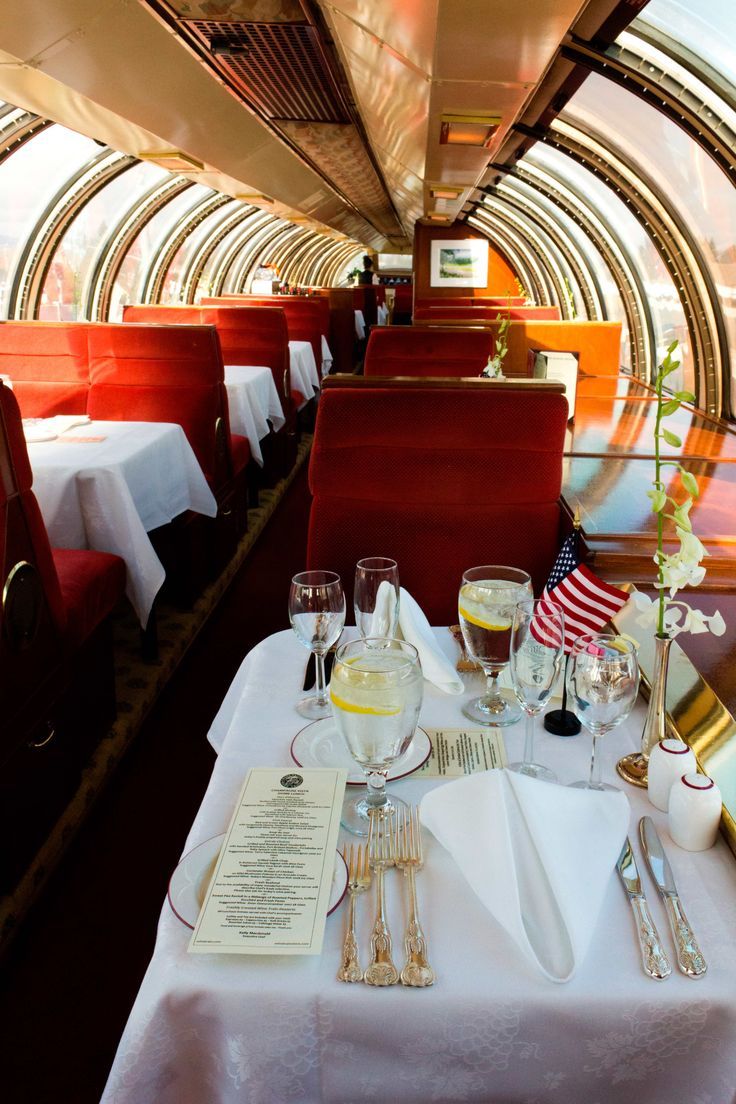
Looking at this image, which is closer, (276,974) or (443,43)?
(276,974)

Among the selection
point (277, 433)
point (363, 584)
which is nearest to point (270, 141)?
point (277, 433)

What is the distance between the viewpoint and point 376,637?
1145 mm

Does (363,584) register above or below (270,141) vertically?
below

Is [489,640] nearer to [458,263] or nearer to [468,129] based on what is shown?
[468,129]

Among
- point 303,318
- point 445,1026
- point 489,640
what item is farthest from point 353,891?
point 303,318

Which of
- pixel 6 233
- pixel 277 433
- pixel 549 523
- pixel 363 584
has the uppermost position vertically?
pixel 6 233

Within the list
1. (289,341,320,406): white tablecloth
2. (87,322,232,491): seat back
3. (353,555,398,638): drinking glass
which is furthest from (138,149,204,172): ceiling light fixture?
(353,555,398,638): drinking glass

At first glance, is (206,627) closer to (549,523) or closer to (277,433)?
(549,523)

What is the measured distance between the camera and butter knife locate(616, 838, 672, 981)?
0.79 m

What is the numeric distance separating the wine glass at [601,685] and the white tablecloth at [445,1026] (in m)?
0.25

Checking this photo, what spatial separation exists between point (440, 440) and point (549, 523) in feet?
1.34

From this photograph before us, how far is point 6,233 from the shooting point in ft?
26.0

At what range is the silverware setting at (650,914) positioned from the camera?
2.62 feet

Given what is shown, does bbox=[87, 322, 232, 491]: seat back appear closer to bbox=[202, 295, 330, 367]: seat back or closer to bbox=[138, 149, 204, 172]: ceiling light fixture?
bbox=[138, 149, 204, 172]: ceiling light fixture
